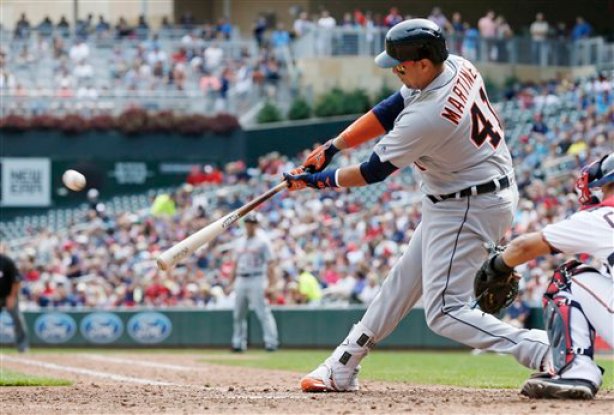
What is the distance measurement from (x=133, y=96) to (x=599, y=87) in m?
11.1

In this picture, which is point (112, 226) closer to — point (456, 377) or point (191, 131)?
point (191, 131)

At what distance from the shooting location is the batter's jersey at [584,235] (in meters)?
5.85

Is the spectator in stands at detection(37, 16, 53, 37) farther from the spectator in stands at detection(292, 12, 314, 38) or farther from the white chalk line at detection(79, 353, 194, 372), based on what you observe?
the white chalk line at detection(79, 353, 194, 372)

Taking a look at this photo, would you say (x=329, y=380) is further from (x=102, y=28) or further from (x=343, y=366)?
(x=102, y=28)

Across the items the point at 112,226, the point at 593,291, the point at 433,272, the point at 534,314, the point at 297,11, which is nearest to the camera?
the point at 593,291

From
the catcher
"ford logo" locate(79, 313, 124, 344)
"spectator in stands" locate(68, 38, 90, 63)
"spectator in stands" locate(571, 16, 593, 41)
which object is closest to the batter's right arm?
the catcher

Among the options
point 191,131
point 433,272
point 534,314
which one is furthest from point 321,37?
point 433,272

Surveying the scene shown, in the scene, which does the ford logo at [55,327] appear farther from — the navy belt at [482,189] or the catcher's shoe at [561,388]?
the catcher's shoe at [561,388]

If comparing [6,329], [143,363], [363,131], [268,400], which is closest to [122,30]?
[6,329]

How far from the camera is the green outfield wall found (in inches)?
708

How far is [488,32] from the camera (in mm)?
28547

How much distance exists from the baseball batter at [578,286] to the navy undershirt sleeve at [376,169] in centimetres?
78

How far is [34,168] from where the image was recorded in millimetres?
28125

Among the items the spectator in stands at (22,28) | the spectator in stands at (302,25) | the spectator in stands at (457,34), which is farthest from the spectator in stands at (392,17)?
the spectator in stands at (22,28)
